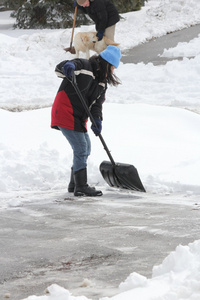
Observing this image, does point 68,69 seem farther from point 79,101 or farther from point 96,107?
point 96,107

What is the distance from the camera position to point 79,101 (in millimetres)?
6156

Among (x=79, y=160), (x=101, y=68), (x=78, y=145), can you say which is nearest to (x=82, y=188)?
(x=79, y=160)

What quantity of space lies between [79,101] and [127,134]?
90.3 inches

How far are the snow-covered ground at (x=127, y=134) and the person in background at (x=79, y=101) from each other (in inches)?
20.8

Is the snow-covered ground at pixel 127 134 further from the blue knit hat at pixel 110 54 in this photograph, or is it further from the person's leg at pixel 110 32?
the blue knit hat at pixel 110 54

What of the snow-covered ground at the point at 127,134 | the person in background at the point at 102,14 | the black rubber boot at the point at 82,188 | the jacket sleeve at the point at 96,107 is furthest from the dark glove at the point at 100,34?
the black rubber boot at the point at 82,188

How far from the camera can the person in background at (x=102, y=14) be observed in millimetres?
11844

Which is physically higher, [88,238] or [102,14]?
[102,14]

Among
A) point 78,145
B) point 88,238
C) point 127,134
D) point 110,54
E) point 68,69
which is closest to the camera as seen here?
point 88,238

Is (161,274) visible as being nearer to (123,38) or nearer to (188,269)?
(188,269)

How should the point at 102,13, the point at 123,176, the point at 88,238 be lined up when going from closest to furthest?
the point at 88,238, the point at 123,176, the point at 102,13

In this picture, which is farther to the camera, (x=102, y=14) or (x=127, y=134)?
(x=102, y=14)

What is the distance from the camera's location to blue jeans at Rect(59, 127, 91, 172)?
6.19 meters

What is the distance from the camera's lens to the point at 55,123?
617 centimetres
